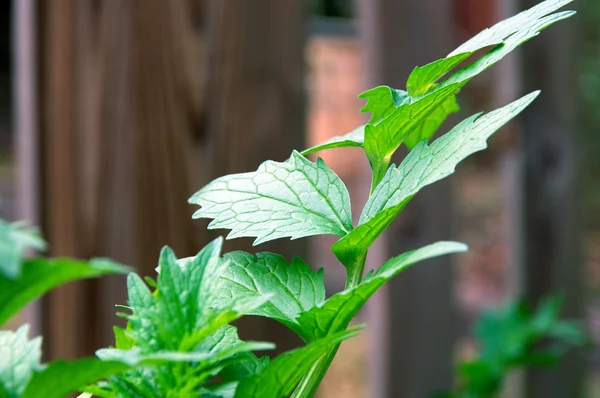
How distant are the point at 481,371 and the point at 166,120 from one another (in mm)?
682

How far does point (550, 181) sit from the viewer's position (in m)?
1.62

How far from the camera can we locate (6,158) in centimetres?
577

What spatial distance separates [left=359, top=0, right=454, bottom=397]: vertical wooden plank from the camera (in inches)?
53.6

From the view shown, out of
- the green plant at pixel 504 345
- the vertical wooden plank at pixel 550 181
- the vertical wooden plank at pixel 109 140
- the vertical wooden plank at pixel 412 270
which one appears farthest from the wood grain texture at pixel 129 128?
the vertical wooden plank at pixel 550 181

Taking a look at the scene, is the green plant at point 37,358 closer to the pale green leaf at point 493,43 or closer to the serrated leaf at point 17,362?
the serrated leaf at point 17,362

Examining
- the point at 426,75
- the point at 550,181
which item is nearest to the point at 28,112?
the point at 426,75

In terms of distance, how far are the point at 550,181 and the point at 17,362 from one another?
1556 millimetres

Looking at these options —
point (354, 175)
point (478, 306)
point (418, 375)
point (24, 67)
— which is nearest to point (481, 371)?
point (418, 375)

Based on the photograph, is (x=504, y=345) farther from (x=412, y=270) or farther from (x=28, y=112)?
(x=28, y=112)

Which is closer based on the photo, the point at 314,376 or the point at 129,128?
the point at 314,376

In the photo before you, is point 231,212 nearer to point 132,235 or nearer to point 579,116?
point 132,235

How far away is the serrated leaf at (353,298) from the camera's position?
21cm

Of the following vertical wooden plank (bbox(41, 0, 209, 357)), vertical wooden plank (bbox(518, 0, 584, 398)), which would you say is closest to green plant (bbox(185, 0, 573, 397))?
vertical wooden plank (bbox(41, 0, 209, 357))

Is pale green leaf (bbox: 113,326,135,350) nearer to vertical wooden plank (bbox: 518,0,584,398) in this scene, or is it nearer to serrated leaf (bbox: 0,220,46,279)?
serrated leaf (bbox: 0,220,46,279)
